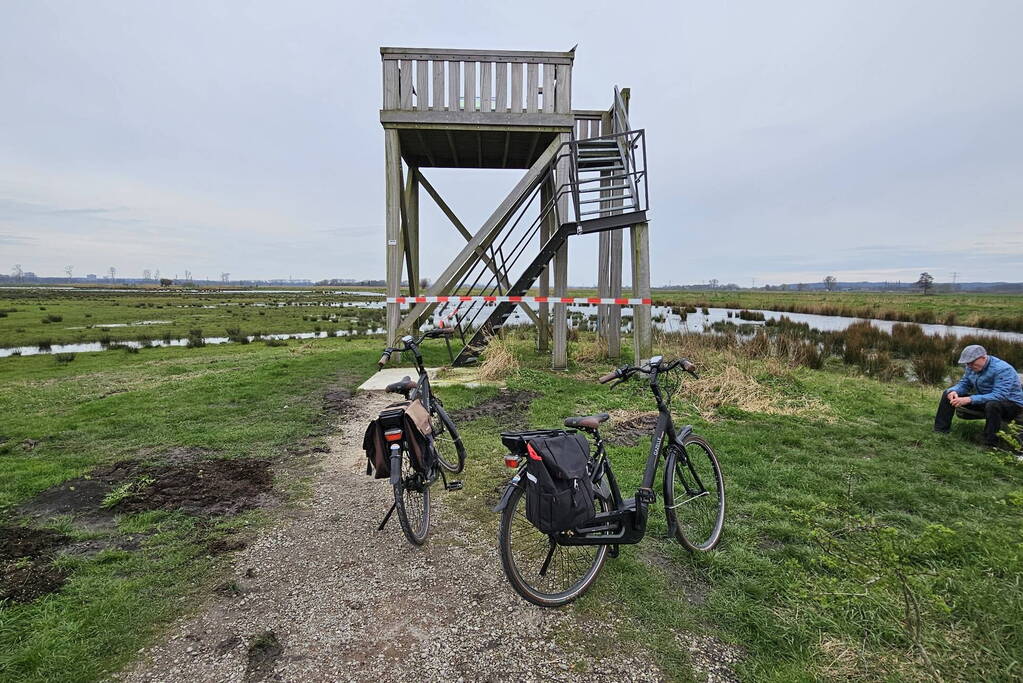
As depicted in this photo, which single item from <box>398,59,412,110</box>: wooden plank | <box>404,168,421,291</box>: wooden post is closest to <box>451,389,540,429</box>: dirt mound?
<box>398,59,412,110</box>: wooden plank

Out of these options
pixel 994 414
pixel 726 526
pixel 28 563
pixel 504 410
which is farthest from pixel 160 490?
pixel 994 414

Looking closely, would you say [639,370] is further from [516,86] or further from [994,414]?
[516,86]

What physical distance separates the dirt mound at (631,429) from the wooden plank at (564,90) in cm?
647

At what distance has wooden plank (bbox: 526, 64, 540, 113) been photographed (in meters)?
9.89

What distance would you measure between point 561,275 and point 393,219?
3631 mm

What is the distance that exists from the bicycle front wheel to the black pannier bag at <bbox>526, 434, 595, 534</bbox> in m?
1.24

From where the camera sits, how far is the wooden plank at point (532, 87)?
989 centimetres

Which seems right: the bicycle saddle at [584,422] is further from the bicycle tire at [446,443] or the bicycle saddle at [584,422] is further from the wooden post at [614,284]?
the wooden post at [614,284]

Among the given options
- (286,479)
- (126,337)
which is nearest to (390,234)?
(286,479)

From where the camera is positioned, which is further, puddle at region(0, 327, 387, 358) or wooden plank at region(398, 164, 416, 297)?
puddle at region(0, 327, 387, 358)

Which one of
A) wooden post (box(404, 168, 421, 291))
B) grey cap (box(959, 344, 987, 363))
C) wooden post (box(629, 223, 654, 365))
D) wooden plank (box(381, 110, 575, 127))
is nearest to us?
grey cap (box(959, 344, 987, 363))

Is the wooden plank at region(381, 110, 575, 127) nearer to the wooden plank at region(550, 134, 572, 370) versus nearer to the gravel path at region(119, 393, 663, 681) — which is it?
the wooden plank at region(550, 134, 572, 370)

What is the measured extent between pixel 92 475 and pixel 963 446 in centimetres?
942

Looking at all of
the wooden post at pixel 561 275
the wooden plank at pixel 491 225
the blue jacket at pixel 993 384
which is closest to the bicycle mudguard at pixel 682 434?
the blue jacket at pixel 993 384
